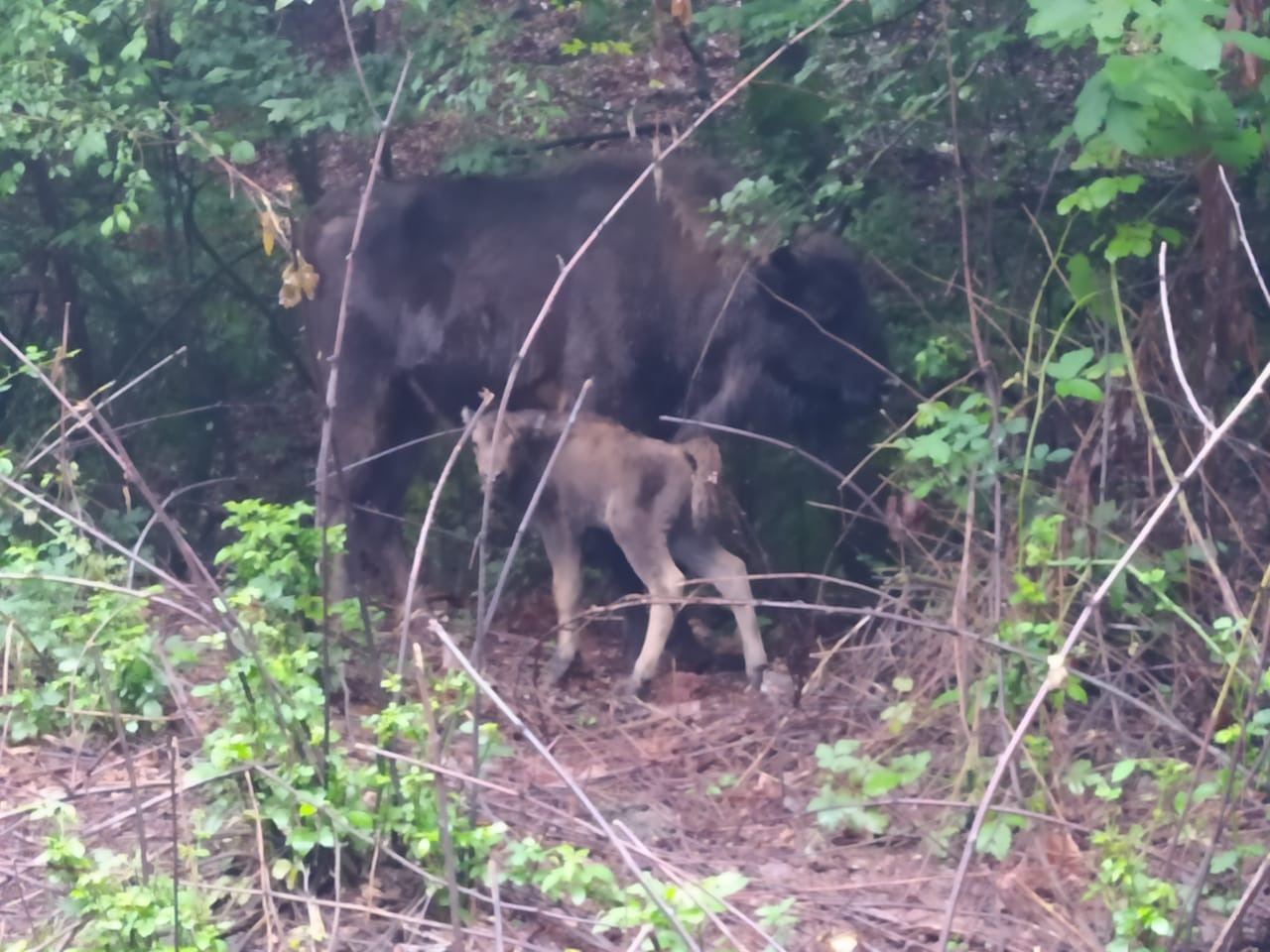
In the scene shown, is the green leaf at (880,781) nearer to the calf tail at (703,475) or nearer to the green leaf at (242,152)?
the calf tail at (703,475)

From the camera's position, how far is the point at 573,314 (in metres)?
6.86

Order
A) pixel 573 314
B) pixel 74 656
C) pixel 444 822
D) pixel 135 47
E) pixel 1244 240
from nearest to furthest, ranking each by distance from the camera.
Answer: pixel 444 822 → pixel 1244 240 → pixel 74 656 → pixel 135 47 → pixel 573 314

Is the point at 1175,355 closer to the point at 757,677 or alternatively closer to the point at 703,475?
the point at 703,475

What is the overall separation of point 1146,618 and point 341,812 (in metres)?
2.56

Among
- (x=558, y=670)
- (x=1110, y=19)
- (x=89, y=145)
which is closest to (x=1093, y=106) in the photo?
(x=1110, y=19)

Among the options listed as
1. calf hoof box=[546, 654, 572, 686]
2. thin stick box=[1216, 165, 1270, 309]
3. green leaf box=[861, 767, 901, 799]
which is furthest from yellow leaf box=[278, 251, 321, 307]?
calf hoof box=[546, 654, 572, 686]

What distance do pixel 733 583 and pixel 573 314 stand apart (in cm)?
136

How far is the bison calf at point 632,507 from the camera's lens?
6305 mm

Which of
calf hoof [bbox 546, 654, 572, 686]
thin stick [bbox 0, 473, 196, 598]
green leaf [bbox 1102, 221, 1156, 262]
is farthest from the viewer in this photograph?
calf hoof [bbox 546, 654, 572, 686]

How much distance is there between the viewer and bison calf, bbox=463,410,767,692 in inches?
248

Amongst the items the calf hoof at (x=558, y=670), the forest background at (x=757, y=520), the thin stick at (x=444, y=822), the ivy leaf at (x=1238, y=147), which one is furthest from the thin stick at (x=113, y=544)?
the ivy leaf at (x=1238, y=147)

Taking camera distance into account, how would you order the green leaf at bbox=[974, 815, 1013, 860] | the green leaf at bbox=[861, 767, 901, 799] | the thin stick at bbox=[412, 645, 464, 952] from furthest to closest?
the green leaf at bbox=[861, 767, 901, 799]
the green leaf at bbox=[974, 815, 1013, 860]
the thin stick at bbox=[412, 645, 464, 952]

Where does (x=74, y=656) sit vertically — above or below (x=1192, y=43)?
A: below

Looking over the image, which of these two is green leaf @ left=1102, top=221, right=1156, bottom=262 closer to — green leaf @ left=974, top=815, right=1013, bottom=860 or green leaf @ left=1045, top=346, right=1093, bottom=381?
green leaf @ left=1045, top=346, right=1093, bottom=381
